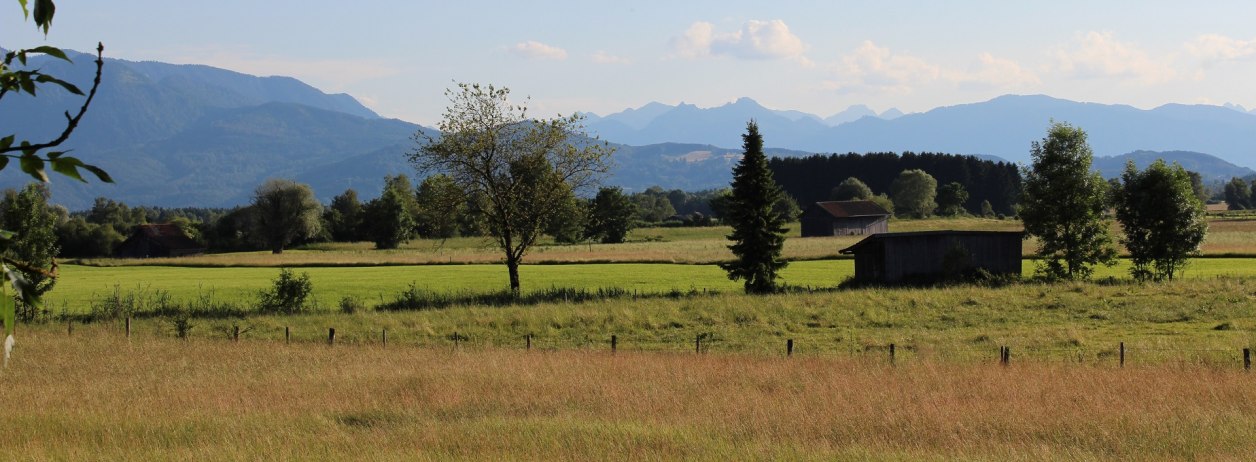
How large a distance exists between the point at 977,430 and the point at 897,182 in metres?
167

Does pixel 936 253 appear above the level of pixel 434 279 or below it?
above

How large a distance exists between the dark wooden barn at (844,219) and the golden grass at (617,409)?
108206mm

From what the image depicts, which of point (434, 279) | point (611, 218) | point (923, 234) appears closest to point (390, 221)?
point (611, 218)

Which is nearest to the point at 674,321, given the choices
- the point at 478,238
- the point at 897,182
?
the point at 478,238

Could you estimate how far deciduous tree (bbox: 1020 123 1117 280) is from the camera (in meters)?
53.8

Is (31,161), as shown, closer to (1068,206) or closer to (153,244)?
(1068,206)

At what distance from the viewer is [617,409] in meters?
15.4

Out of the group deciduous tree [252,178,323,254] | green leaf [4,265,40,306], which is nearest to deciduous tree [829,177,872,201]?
deciduous tree [252,178,323,254]

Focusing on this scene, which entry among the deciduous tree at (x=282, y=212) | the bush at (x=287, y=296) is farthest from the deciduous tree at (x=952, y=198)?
the bush at (x=287, y=296)

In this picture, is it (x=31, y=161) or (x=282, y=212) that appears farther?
(x=282, y=212)

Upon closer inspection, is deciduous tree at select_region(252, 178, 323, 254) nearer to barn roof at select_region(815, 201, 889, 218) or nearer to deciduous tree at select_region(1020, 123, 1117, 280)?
barn roof at select_region(815, 201, 889, 218)

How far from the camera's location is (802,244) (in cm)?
10150

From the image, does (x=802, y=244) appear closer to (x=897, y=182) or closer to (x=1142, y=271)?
(x=1142, y=271)

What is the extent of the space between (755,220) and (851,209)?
85100mm
